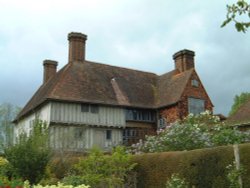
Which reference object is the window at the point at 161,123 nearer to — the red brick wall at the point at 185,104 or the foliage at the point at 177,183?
the red brick wall at the point at 185,104

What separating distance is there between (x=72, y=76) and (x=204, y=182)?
64.6ft

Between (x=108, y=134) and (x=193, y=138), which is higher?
(x=108, y=134)

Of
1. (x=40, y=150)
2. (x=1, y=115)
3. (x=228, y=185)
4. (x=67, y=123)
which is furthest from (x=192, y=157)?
(x=1, y=115)

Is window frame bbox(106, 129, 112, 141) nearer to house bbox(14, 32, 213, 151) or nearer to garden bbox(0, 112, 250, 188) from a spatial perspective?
house bbox(14, 32, 213, 151)

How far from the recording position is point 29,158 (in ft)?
39.0

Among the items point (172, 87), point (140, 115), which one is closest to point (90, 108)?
point (140, 115)

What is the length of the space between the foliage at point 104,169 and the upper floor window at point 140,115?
15.5 m

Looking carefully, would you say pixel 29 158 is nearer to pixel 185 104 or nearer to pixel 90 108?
pixel 90 108

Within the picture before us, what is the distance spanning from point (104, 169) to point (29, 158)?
2600 mm

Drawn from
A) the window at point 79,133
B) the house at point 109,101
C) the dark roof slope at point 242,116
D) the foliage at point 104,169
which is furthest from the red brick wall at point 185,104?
the foliage at point 104,169

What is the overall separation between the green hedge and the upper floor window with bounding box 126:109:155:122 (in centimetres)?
1609

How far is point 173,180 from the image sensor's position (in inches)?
390

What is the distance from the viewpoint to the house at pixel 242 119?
67.8 feet

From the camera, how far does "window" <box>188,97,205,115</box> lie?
95.6 feet
